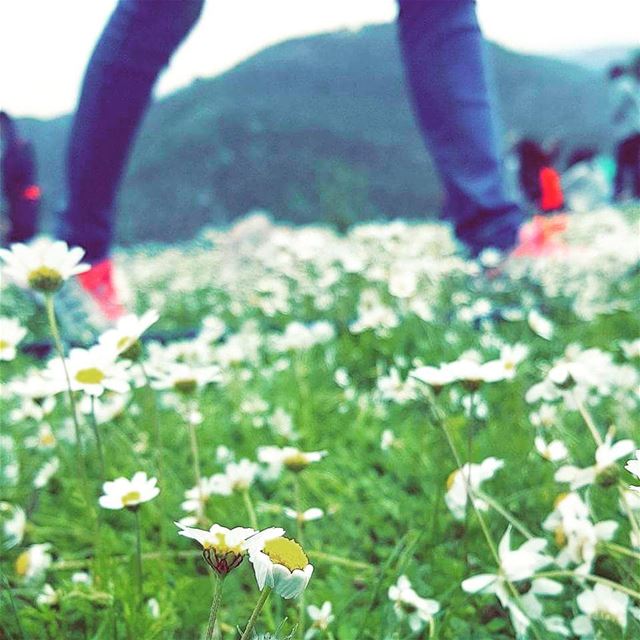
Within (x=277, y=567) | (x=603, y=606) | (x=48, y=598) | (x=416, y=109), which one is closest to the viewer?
(x=277, y=567)

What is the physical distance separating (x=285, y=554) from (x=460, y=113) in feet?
7.01

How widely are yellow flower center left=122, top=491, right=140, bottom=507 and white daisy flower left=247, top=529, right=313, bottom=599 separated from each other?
0.94 feet

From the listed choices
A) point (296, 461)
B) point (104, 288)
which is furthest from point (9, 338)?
point (104, 288)

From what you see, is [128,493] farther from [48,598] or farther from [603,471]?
[603,471]

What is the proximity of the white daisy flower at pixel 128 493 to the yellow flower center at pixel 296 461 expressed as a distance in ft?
0.59

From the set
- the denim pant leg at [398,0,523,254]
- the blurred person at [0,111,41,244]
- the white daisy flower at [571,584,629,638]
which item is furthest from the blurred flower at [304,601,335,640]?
the blurred person at [0,111,41,244]

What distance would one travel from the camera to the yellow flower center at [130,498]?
2.75 feet

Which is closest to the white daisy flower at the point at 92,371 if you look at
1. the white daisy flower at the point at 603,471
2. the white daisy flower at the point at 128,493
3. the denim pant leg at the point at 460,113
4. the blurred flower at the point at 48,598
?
the white daisy flower at the point at 128,493

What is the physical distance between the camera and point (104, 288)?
8.78 feet

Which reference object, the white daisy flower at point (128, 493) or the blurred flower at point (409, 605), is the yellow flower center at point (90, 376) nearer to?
the white daisy flower at point (128, 493)

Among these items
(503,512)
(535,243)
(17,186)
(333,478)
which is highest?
(503,512)

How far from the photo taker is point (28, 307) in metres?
3.91

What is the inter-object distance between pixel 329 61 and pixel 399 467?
51.3ft

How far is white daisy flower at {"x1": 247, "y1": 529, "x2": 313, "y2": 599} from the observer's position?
22.3 inches
